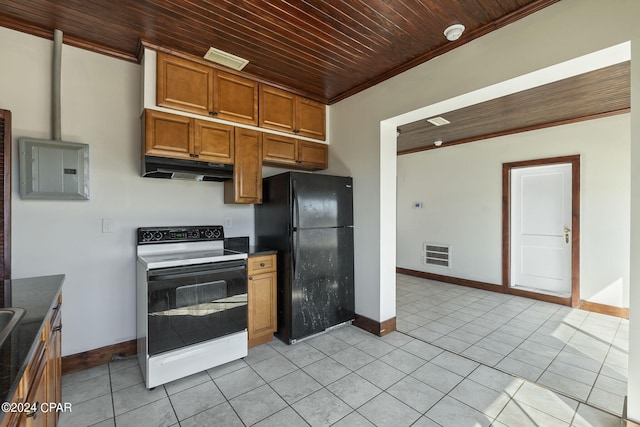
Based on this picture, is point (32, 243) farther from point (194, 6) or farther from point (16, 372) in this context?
point (194, 6)

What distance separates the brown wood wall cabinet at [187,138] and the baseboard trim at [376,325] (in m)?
2.16

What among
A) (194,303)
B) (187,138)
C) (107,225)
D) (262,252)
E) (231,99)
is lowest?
(194,303)

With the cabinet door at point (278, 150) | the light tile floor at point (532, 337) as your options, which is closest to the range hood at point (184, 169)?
the cabinet door at point (278, 150)

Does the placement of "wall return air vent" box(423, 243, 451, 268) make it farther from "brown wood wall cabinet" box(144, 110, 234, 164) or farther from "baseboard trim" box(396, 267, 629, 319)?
"brown wood wall cabinet" box(144, 110, 234, 164)

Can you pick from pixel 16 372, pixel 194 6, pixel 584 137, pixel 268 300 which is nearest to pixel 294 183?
pixel 268 300

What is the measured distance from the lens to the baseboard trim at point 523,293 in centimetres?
361

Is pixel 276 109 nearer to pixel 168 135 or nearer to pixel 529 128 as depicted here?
pixel 168 135


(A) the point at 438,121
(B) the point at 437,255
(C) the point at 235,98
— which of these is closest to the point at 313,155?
(C) the point at 235,98

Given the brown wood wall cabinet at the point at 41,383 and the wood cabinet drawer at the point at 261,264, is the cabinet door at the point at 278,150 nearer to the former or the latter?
the wood cabinet drawer at the point at 261,264

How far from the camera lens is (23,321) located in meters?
1.13

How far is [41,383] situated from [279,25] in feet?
8.00

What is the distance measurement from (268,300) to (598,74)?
369cm

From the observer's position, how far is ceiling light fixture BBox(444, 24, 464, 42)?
215 cm

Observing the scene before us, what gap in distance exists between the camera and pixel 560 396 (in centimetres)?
205
